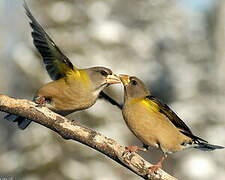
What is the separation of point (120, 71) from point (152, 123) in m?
11.2

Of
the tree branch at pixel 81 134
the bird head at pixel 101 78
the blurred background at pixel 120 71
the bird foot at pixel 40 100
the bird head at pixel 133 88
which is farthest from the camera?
the blurred background at pixel 120 71

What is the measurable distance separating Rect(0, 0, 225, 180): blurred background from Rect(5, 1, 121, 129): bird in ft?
22.2

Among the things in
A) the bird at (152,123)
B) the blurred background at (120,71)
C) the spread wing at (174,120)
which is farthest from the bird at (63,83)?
the blurred background at (120,71)

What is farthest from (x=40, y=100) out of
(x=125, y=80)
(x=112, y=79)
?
(x=125, y=80)

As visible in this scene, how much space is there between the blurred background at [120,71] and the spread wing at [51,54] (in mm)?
6767

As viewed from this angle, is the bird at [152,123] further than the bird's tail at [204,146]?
No

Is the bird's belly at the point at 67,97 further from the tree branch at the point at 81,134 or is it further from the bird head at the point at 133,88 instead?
the tree branch at the point at 81,134

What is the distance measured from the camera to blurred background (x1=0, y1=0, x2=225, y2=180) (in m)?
16.0

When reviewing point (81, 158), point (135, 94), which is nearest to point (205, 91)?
point (81, 158)

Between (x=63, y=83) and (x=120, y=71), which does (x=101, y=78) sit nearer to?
(x=63, y=83)

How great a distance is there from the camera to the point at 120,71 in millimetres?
19656

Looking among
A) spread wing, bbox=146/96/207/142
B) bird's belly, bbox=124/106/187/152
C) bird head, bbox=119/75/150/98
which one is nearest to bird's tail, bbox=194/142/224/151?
spread wing, bbox=146/96/207/142

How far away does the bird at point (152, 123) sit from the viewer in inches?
333

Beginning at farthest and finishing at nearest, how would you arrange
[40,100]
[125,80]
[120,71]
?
[120,71], [125,80], [40,100]
